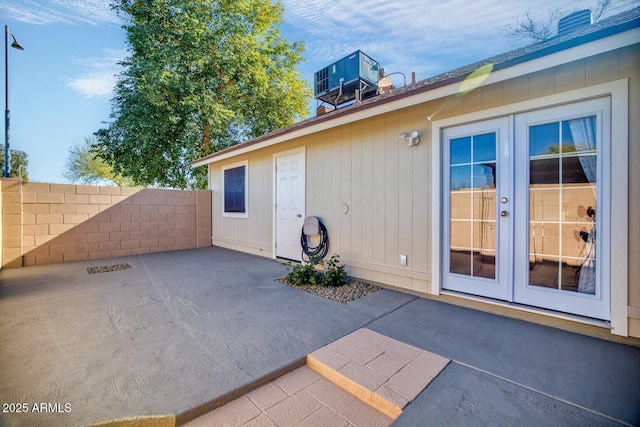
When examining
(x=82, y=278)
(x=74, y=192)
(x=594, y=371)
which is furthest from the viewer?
(x=74, y=192)

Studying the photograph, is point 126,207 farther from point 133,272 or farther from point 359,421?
point 359,421

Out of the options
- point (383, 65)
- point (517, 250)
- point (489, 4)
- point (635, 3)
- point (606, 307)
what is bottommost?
point (606, 307)

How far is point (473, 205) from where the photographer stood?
120 inches

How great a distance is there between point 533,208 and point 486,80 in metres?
1.32

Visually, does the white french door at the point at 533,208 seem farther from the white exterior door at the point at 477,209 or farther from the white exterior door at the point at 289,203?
the white exterior door at the point at 289,203

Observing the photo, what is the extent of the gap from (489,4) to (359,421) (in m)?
5.84

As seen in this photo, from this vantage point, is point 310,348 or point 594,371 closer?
point 594,371

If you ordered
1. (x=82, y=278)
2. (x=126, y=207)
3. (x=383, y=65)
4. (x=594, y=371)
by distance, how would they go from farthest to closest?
(x=383, y=65) → (x=126, y=207) → (x=82, y=278) → (x=594, y=371)

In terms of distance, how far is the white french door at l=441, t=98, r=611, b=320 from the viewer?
2367mm

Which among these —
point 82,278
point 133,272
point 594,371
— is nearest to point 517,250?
point 594,371

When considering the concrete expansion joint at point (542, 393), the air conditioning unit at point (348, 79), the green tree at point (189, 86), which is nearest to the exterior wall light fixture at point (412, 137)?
the concrete expansion joint at point (542, 393)

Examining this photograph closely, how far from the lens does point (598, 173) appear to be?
2.34 meters

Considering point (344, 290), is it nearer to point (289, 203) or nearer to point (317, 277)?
point (317, 277)

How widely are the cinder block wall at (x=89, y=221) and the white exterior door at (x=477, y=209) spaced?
6.45 m
